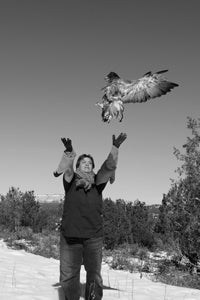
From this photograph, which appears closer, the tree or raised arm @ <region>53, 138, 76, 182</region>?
raised arm @ <region>53, 138, 76, 182</region>

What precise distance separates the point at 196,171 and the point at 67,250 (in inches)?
232

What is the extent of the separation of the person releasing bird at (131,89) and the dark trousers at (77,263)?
4.95 ft

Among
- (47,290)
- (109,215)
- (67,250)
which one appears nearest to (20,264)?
(47,290)

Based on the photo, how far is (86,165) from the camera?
465cm

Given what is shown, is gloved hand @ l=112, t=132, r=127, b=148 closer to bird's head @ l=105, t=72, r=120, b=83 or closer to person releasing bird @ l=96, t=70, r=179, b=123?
person releasing bird @ l=96, t=70, r=179, b=123

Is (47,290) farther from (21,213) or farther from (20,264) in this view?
Result: (21,213)

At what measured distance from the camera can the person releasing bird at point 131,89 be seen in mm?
4270

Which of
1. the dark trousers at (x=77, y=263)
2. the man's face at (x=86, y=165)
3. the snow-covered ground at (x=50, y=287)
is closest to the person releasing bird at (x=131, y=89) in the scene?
the man's face at (x=86, y=165)

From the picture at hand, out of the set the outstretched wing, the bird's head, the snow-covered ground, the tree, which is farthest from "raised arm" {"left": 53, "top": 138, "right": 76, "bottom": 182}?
the tree

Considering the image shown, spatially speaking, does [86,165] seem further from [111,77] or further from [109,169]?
[111,77]

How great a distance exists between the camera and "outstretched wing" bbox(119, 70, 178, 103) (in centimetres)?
457

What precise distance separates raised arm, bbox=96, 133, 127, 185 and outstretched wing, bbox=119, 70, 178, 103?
0.42 meters

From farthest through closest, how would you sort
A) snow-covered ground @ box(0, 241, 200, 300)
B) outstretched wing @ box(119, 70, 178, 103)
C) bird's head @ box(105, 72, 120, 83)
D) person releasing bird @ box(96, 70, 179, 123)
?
1. snow-covered ground @ box(0, 241, 200, 300)
2. bird's head @ box(105, 72, 120, 83)
3. outstretched wing @ box(119, 70, 178, 103)
4. person releasing bird @ box(96, 70, 179, 123)

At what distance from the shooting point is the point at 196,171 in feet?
32.4
